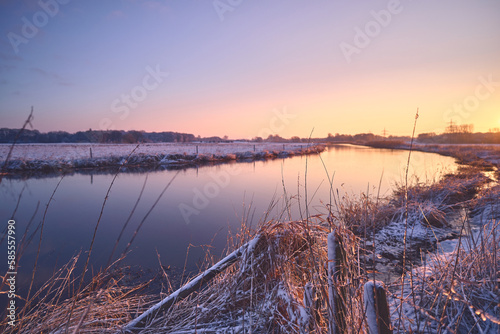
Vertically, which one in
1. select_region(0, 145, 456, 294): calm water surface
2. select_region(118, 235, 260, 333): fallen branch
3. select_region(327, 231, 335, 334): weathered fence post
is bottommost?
select_region(0, 145, 456, 294): calm water surface

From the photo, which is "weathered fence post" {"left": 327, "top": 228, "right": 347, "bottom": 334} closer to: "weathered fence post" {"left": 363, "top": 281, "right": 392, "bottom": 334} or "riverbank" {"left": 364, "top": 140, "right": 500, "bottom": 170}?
"weathered fence post" {"left": 363, "top": 281, "right": 392, "bottom": 334}

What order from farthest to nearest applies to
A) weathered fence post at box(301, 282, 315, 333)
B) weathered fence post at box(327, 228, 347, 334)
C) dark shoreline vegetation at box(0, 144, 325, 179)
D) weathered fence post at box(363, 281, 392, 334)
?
dark shoreline vegetation at box(0, 144, 325, 179)
weathered fence post at box(301, 282, 315, 333)
weathered fence post at box(327, 228, 347, 334)
weathered fence post at box(363, 281, 392, 334)

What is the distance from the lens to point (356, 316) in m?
1.69

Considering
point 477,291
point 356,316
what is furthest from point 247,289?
point 477,291

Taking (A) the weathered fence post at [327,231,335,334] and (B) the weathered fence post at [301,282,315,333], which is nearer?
(A) the weathered fence post at [327,231,335,334]

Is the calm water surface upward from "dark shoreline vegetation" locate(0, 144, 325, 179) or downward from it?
downward

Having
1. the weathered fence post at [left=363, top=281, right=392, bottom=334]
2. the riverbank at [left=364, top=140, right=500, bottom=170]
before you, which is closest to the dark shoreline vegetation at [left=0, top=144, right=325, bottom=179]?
the weathered fence post at [left=363, top=281, right=392, bottom=334]

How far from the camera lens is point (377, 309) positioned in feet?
4.17

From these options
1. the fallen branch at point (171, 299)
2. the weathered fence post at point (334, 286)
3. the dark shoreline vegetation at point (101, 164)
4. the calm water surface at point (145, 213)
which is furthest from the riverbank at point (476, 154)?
the dark shoreline vegetation at point (101, 164)

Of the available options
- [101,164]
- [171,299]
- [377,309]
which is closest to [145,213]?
[171,299]

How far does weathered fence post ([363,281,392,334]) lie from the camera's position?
49.7 inches

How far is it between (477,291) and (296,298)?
1863 millimetres

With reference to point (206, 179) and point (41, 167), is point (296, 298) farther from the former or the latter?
point (41, 167)

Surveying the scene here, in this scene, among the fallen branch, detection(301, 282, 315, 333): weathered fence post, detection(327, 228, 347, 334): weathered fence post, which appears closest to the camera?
detection(327, 228, 347, 334): weathered fence post
